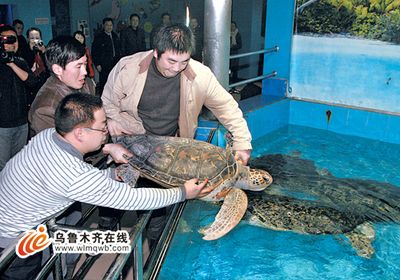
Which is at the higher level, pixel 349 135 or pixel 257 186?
pixel 257 186

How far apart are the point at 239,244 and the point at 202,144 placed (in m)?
1.05

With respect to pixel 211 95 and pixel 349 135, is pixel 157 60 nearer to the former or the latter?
pixel 211 95

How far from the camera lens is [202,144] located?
2.33 metres

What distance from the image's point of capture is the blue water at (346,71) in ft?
17.4

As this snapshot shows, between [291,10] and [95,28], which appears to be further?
[95,28]

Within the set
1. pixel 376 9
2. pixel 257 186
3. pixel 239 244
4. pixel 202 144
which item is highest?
pixel 376 9

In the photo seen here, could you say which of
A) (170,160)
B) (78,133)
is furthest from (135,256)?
(170,160)

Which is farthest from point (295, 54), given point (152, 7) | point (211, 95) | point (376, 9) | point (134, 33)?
point (152, 7)

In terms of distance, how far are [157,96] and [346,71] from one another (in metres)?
4.25

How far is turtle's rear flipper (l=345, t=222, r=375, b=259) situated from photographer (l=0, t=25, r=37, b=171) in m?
2.72

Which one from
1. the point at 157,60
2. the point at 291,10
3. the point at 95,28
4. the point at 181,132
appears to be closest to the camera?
the point at 157,60

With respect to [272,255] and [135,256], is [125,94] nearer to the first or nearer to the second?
[135,256]

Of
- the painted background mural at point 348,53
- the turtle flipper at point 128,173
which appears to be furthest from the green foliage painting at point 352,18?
the turtle flipper at point 128,173

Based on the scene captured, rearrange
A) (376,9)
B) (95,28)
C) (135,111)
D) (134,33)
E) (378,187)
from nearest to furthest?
(135,111), (378,187), (376,9), (134,33), (95,28)
